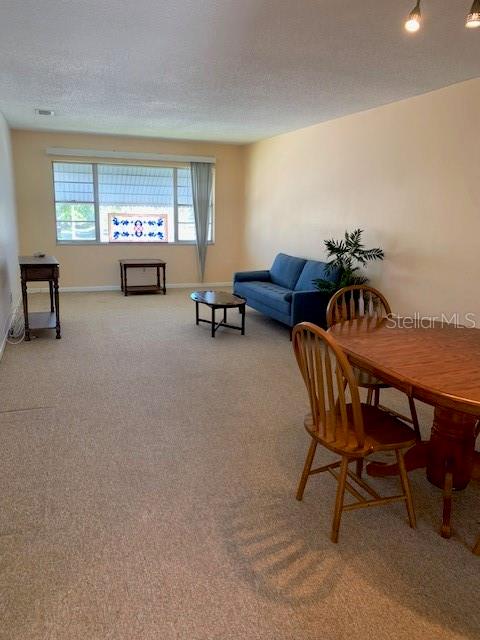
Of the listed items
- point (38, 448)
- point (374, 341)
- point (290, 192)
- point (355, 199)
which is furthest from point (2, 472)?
point (290, 192)

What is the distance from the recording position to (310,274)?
17.8ft

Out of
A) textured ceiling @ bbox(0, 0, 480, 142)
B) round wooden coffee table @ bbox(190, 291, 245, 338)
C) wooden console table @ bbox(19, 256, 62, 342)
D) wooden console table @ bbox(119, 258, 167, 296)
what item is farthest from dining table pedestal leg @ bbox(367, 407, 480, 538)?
wooden console table @ bbox(119, 258, 167, 296)

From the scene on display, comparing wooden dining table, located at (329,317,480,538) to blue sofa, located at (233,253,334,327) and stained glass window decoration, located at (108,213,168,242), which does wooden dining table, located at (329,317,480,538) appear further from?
stained glass window decoration, located at (108,213,168,242)

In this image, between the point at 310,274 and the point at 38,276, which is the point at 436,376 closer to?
the point at 310,274

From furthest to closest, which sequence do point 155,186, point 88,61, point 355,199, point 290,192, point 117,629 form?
1. point 155,186
2. point 290,192
3. point 355,199
4. point 88,61
5. point 117,629

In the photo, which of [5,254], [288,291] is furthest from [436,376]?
[5,254]

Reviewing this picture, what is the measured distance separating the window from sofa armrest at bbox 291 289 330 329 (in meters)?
3.79

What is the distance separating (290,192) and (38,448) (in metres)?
5.05

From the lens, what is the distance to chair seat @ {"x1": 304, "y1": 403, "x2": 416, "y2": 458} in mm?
1818

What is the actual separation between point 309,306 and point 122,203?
14.2 feet

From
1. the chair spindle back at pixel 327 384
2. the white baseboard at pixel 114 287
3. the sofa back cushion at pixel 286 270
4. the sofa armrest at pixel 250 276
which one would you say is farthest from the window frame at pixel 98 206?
the chair spindle back at pixel 327 384

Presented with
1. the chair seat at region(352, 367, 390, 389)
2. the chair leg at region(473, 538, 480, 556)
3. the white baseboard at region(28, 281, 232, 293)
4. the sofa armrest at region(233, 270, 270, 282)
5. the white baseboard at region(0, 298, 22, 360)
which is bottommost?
the chair leg at region(473, 538, 480, 556)

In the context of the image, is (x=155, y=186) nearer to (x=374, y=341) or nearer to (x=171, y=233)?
(x=171, y=233)

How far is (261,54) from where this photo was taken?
3037 mm
